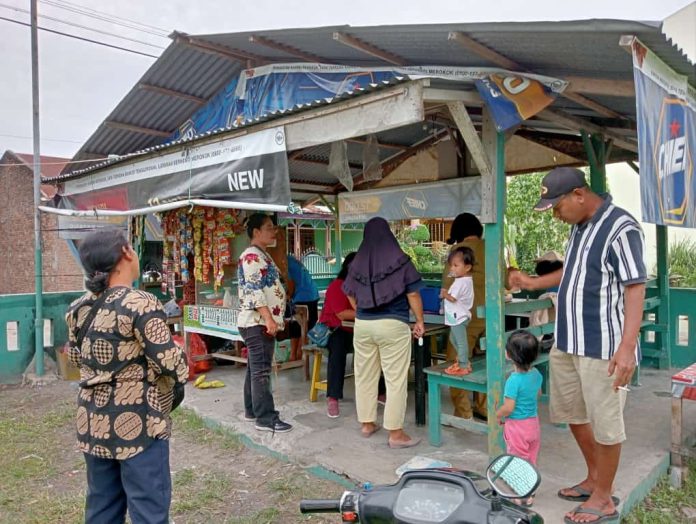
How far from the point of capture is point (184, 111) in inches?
287

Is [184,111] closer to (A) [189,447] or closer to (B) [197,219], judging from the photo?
(B) [197,219]

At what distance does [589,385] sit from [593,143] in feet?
11.4

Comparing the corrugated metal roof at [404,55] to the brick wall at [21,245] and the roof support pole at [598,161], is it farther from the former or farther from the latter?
the brick wall at [21,245]

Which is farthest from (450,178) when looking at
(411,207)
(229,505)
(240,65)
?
(229,505)

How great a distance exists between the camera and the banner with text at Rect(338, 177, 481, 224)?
20.1 feet

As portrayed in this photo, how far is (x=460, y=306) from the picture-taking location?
4117mm

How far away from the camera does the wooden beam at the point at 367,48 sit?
4.41 m

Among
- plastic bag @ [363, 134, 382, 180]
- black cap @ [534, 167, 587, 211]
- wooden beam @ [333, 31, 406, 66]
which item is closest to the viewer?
black cap @ [534, 167, 587, 211]

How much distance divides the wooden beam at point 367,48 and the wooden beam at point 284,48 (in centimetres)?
119

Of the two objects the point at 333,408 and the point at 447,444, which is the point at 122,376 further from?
the point at 333,408

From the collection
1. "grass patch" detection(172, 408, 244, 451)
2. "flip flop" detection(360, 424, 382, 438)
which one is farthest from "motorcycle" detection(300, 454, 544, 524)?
"grass patch" detection(172, 408, 244, 451)

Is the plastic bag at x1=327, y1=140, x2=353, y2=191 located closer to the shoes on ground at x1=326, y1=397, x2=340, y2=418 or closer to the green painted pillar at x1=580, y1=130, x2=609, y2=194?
the shoes on ground at x1=326, y1=397, x2=340, y2=418

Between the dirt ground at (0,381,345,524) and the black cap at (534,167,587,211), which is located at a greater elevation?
the black cap at (534,167,587,211)

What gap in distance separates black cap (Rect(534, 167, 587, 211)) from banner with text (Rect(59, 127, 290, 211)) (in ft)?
5.93
